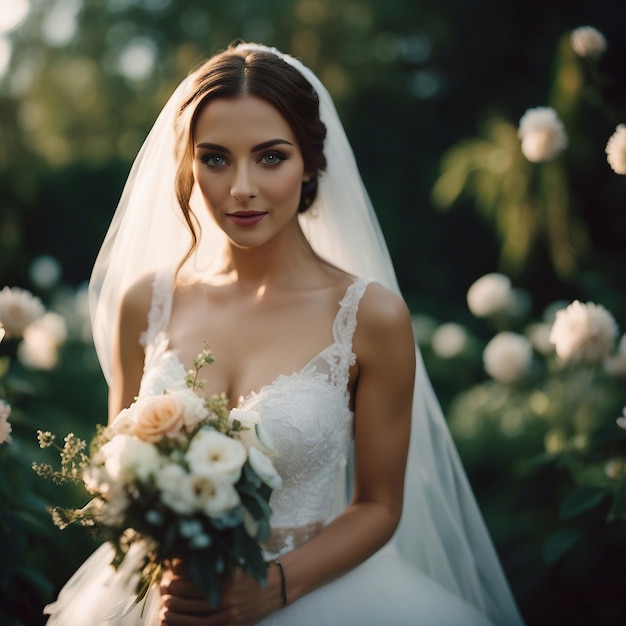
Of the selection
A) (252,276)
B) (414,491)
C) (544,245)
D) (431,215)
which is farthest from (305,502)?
(431,215)

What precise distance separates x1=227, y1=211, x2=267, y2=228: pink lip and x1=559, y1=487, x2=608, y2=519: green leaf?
4.31ft

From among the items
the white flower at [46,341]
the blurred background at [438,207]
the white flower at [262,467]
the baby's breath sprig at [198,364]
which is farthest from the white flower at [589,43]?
the white flower at [46,341]

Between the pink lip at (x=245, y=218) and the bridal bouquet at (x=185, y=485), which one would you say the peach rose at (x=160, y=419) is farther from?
the pink lip at (x=245, y=218)

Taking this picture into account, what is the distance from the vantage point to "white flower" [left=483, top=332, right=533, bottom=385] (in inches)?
133

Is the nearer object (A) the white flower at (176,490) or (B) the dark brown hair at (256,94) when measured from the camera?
(A) the white flower at (176,490)

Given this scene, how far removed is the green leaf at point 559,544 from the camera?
2463 millimetres

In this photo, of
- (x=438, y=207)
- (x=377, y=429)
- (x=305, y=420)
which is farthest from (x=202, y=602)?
(x=438, y=207)

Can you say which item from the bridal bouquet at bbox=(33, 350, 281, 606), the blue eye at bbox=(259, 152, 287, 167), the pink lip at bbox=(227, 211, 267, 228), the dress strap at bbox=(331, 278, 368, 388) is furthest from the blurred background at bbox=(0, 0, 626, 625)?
the blue eye at bbox=(259, 152, 287, 167)

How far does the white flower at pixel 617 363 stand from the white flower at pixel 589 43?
106cm

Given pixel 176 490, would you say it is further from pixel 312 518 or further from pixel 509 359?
pixel 509 359

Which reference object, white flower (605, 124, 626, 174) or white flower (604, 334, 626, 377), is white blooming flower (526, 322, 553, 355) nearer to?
white flower (604, 334, 626, 377)

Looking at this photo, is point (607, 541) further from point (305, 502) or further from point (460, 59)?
point (460, 59)

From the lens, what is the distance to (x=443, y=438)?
9.00 ft

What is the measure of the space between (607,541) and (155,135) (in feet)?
6.91
